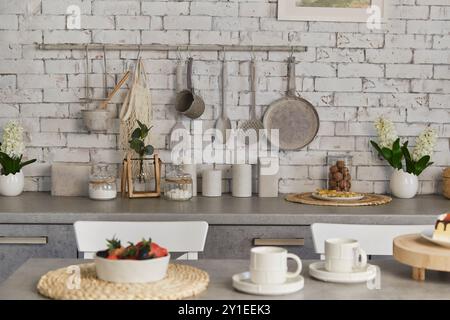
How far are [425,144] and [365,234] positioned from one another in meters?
1.47

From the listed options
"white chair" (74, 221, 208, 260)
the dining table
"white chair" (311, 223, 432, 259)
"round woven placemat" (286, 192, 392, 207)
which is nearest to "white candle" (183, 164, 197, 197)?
"round woven placemat" (286, 192, 392, 207)

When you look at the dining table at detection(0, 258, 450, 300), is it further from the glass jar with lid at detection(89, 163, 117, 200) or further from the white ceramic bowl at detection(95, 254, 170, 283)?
the glass jar with lid at detection(89, 163, 117, 200)

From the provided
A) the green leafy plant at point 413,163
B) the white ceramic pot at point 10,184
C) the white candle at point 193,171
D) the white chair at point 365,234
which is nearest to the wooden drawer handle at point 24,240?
the white ceramic pot at point 10,184

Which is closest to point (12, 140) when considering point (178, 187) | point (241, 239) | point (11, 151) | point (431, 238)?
point (11, 151)

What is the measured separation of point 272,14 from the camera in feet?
13.4

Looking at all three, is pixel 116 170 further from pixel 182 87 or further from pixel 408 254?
pixel 408 254

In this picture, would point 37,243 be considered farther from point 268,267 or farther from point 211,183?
point 268,267

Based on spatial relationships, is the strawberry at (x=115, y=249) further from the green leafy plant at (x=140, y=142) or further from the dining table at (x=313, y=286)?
the green leafy plant at (x=140, y=142)

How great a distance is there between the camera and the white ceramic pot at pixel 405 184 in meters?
4.02

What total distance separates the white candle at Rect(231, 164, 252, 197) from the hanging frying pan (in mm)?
254

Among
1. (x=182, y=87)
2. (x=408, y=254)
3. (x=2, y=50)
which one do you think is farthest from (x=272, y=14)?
(x=408, y=254)

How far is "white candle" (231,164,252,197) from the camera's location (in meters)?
4.01

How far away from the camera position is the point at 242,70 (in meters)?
4.12

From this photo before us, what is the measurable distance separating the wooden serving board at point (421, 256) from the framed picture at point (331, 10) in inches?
83.6
